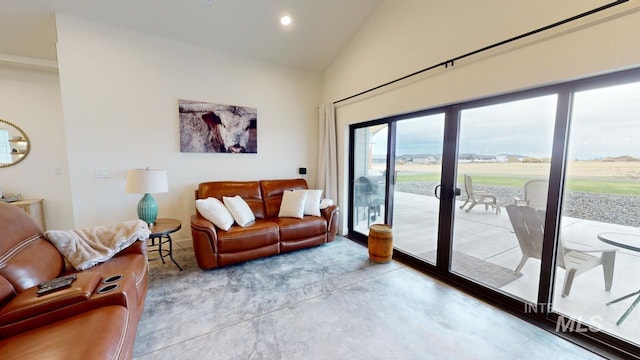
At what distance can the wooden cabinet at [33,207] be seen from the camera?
3342 millimetres

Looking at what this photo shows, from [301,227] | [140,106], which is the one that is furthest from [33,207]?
[301,227]

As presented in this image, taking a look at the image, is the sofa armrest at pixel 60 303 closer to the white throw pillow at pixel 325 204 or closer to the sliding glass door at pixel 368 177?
the white throw pillow at pixel 325 204

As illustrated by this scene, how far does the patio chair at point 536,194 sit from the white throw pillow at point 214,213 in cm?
305

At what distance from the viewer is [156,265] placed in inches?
116

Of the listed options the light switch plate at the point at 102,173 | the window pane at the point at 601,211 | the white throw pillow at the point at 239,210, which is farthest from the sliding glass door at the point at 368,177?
the light switch plate at the point at 102,173

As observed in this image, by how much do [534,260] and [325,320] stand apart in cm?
187

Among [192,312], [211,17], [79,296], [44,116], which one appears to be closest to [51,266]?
[79,296]

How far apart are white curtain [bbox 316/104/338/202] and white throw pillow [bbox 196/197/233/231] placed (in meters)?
1.79

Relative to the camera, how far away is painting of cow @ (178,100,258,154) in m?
3.42

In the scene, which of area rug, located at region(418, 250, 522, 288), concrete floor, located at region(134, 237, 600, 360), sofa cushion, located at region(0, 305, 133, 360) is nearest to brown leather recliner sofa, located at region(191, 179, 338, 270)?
concrete floor, located at region(134, 237, 600, 360)

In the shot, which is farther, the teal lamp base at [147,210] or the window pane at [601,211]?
the teal lamp base at [147,210]

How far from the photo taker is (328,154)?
165 inches

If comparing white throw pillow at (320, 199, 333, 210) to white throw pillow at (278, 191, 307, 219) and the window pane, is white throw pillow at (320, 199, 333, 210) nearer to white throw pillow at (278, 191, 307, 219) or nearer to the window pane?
white throw pillow at (278, 191, 307, 219)

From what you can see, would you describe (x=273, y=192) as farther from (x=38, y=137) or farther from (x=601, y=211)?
(x=38, y=137)
